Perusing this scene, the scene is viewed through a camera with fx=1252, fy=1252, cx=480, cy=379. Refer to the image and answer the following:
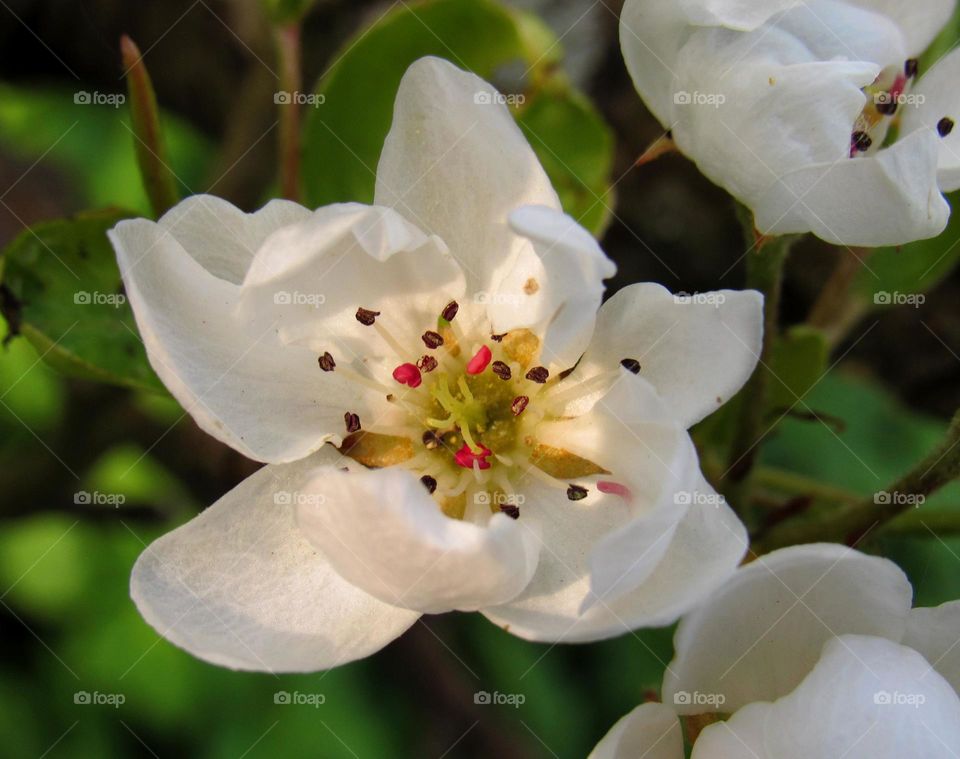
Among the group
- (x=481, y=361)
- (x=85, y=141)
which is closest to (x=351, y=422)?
(x=481, y=361)

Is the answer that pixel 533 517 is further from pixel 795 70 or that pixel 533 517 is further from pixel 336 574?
pixel 795 70

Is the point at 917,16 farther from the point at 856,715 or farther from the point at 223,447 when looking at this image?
the point at 223,447

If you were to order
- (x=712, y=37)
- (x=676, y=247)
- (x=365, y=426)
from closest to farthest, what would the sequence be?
(x=712, y=37) → (x=365, y=426) → (x=676, y=247)

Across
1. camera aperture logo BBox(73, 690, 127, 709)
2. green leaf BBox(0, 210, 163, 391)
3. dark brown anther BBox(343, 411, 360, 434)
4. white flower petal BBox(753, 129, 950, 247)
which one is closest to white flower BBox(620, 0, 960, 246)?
white flower petal BBox(753, 129, 950, 247)

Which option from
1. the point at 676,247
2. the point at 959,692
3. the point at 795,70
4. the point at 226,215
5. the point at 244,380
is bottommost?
the point at 676,247

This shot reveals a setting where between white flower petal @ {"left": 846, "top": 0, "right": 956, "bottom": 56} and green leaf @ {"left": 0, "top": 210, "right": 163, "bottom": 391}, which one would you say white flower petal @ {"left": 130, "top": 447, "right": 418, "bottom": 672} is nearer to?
green leaf @ {"left": 0, "top": 210, "right": 163, "bottom": 391}

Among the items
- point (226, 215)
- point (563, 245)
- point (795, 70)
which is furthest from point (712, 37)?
point (226, 215)

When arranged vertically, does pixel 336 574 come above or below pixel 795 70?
below
